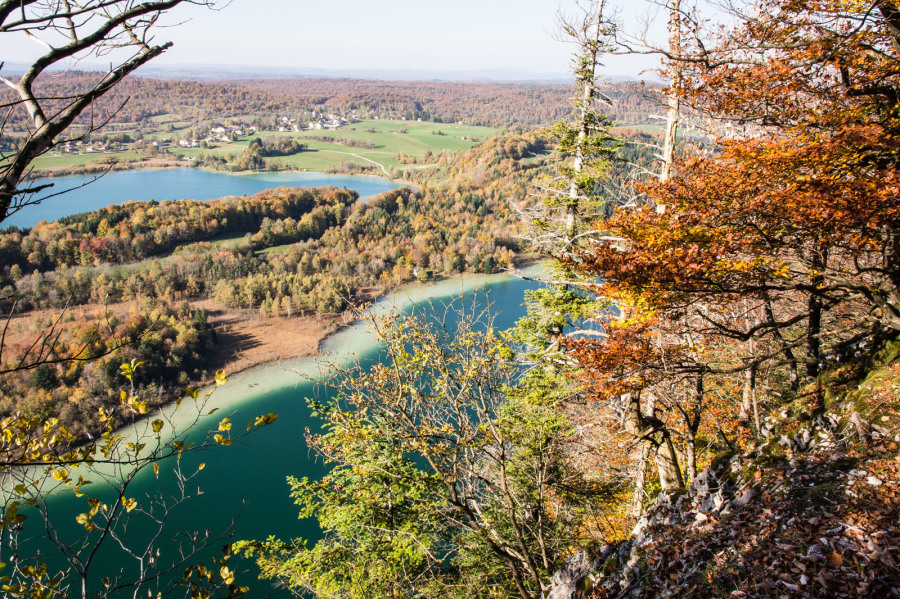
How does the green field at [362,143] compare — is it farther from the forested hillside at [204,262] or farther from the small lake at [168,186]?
the forested hillside at [204,262]

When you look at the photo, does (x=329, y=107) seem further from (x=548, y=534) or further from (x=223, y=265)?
(x=548, y=534)

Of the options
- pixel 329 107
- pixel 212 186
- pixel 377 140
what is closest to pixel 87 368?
pixel 212 186

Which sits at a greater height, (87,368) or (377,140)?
(377,140)

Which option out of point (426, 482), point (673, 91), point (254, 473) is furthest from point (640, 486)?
point (254, 473)

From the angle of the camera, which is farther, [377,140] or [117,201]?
[377,140]

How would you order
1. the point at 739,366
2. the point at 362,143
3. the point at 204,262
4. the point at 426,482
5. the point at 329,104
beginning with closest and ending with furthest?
the point at 739,366 → the point at 426,482 → the point at 204,262 → the point at 362,143 → the point at 329,104

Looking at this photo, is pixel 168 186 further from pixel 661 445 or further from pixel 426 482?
pixel 661 445

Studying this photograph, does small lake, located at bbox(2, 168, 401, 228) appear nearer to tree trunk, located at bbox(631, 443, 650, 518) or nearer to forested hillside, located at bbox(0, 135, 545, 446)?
forested hillside, located at bbox(0, 135, 545, 446)

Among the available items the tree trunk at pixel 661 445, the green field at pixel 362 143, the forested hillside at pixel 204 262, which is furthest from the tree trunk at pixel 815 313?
the green field at pixel 362 143
